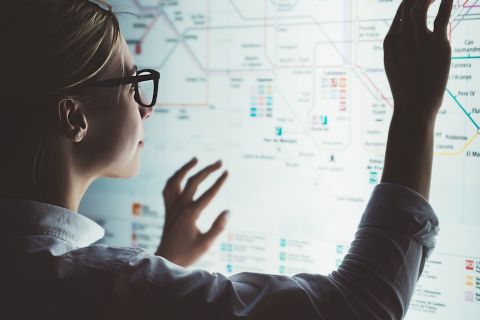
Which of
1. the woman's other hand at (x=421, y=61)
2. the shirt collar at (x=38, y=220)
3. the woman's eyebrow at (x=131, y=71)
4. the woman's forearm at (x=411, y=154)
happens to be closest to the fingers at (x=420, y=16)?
the woman's other hand at (x=421, y=61)

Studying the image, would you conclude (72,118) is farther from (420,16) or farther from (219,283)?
(420,16)

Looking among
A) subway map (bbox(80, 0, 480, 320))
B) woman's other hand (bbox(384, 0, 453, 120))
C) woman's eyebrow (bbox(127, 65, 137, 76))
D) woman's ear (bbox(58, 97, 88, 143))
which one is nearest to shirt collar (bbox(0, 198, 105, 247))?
woman's ear (bbox(58, 97, 88, 143))

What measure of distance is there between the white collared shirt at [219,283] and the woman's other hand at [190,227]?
34 cm

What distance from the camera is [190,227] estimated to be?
1.00m

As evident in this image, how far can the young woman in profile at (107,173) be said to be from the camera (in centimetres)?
61

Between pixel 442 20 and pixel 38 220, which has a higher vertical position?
pixel 442 20

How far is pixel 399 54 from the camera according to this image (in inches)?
27.0

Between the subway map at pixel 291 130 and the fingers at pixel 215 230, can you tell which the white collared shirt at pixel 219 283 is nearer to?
the subway map at pixel 291 130

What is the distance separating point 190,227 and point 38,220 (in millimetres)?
353

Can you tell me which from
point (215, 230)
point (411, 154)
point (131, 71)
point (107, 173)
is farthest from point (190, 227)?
point (411, 154)

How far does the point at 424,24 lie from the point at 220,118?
47 cm

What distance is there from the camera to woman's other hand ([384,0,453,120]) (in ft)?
2.16

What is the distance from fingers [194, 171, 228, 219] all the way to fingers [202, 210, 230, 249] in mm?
43

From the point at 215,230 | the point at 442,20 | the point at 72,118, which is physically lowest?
the point at 215,230
